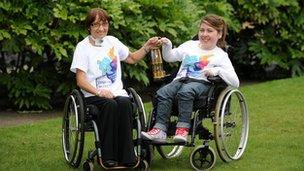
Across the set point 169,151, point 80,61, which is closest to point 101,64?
point 80,61

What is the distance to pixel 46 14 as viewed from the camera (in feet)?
27.9

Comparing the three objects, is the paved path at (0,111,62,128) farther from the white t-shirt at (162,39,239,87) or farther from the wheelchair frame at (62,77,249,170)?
the white t-shirt at (162,39,239,87)

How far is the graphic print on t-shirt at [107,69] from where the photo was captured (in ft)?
20.0

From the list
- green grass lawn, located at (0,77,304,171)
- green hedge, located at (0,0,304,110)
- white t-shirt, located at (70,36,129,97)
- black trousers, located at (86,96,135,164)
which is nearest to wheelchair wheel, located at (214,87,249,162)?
green grass lawn, located at (0,77,304,171)

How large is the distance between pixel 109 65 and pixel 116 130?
61 centimetres

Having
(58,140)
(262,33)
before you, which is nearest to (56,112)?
(58,140)

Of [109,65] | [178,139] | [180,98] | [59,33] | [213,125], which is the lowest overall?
[178,139]

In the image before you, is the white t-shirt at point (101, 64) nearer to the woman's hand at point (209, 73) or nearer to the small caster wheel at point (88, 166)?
the small caster wheel at point (88, 166)

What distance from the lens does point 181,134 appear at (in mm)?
5945

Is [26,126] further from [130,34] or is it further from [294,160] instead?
[294,160]

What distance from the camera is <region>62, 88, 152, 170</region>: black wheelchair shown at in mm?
5762

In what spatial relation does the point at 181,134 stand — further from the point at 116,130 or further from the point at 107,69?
the point at 107,69

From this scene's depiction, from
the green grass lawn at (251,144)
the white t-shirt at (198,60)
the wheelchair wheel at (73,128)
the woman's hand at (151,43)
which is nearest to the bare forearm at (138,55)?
the woman's hand at (151,43)

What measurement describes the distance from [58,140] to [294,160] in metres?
2.43
